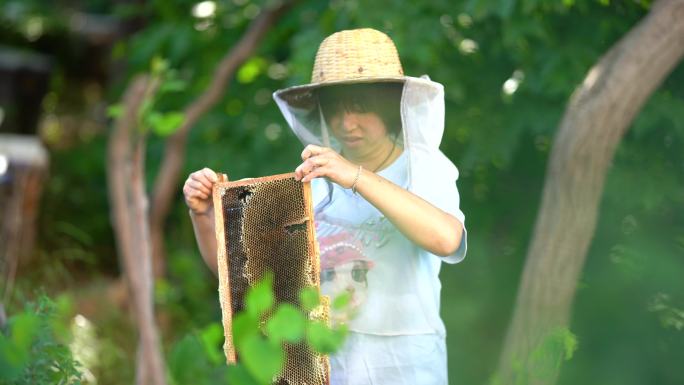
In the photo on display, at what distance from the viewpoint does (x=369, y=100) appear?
2.81 meters

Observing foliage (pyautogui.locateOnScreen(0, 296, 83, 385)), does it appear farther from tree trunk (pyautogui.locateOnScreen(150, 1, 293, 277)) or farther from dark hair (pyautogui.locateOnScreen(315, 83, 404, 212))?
tree trunk (pyautogui.locateOnScreen(150, 1, 293, 277))

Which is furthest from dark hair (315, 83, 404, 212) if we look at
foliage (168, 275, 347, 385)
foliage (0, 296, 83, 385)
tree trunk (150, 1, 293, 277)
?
tree trunk (150, 1, 293, 277)

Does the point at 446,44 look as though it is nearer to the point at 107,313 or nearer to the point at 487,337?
the point at 487,337

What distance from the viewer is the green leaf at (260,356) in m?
1.72

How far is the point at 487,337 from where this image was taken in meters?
5.25

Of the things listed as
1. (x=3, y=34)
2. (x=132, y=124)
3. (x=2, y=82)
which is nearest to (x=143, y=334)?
(x=132, y=124)

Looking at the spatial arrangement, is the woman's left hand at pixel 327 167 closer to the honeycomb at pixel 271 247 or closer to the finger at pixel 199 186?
the honeycomb at pixel 271 247

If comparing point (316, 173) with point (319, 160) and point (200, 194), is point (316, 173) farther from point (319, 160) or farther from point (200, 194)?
point (200, 194)

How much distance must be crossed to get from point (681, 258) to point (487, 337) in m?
1.19

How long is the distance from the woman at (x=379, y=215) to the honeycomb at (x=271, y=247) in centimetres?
11

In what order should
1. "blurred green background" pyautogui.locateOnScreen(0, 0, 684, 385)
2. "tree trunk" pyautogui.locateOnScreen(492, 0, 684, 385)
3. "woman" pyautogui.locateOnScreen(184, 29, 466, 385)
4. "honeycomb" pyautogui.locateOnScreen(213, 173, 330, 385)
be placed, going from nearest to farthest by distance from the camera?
"honeycomb" pyautogui.locateOnScreen(213, 173, 330, 385), "woman" pyautogui.locateOnScreen(184, 29, 466, 385), "tree trunk" pyautogui.locateOnScreen(492, 0, 684, 385), "blurred green background" pyautogui.locateOnScreen(0, 0, 684, 385)

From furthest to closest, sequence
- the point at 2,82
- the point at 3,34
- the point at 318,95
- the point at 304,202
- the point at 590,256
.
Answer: the point at 3,34 < the point at 2,82 < the point at 590,256 < the point at 318,95 < the point at 304,202

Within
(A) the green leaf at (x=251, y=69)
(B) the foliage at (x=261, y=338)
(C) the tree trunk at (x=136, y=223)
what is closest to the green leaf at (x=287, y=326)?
(B) the foliage at (x=261, y=338)

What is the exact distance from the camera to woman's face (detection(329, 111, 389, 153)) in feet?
9.05
